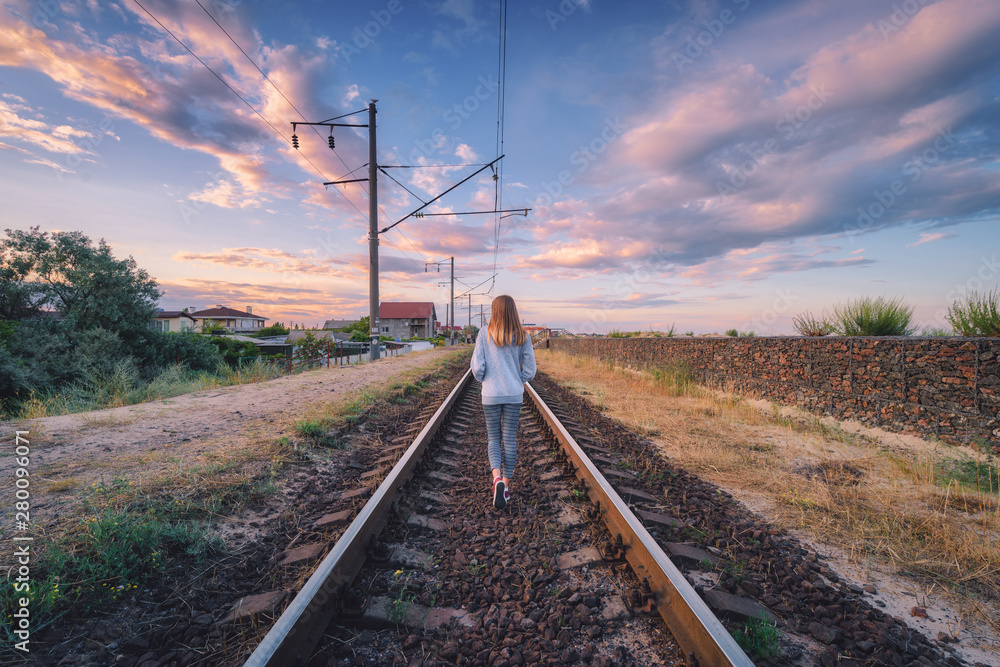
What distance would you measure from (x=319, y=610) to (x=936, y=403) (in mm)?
8409

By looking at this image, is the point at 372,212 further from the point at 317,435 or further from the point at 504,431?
the point at 504,431

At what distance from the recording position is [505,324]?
4.11 meters

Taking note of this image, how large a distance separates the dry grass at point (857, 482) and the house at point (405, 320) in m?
76.9

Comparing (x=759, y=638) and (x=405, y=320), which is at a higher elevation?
(x=405, y=320)

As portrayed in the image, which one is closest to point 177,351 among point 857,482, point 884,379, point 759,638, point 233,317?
point 759,638

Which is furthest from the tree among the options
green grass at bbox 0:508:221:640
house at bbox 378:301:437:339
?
house at bbox 378:301:437:339

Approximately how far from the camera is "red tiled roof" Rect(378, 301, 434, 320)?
271 feet

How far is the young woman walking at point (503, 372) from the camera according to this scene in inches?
161

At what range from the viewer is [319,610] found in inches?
88.8

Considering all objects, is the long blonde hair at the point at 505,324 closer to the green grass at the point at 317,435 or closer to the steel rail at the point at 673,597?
the steel rail at the point at 673,597

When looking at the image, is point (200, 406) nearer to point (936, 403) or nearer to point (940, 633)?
point (940, 633)

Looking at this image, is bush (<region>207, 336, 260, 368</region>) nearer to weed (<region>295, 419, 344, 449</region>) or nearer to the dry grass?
weed (<region>295, 419, 344, 449</region>)

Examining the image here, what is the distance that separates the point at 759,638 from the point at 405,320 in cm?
8353

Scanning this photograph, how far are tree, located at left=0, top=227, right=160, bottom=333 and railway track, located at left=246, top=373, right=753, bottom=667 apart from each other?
1990 cm
